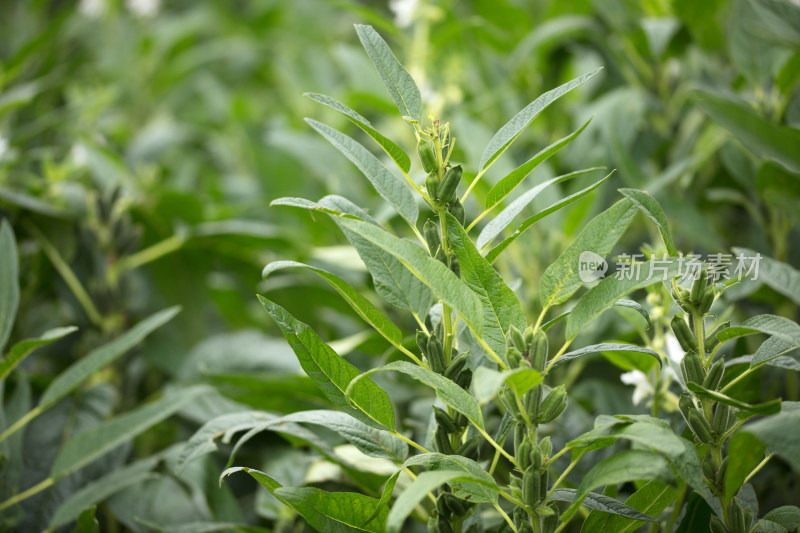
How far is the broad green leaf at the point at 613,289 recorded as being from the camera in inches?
17.4

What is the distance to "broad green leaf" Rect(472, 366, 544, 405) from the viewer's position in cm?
35

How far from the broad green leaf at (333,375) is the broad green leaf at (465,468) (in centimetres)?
6

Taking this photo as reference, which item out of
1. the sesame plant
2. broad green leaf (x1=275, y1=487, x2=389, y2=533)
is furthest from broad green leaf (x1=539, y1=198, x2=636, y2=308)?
broad green leaf (x1=275, y1=487, x2=389, y2=533)

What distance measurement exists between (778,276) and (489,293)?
0.32 metres

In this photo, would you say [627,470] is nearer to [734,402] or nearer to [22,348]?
[734,402]

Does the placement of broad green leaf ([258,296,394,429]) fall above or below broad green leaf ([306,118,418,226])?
below

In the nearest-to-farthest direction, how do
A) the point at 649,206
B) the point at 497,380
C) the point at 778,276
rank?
the point at 497,380, the point at 649,206, the point at 778,276

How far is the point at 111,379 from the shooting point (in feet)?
3.09

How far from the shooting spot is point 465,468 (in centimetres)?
46

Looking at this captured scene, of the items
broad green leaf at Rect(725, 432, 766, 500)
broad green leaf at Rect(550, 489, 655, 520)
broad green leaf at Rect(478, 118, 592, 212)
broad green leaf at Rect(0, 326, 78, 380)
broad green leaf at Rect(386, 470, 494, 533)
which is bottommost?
broad green leaf at Rect(550, 489, 655, 520)

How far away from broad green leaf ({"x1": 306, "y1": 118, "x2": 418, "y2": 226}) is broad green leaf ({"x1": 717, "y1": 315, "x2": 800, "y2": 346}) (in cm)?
26

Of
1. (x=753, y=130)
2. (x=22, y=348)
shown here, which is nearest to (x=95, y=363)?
(x=22, y=348)

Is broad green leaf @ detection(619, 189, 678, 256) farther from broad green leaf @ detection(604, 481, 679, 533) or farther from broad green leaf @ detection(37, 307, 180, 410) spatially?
broad green leaf @ detection(37, 307, 180, 410)

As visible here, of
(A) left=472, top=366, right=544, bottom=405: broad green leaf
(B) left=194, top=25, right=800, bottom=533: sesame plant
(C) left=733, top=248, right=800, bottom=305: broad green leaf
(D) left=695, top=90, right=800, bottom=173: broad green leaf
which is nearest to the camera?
(A) left=472, top=366, right=544, bottom=405: broad green leaf
